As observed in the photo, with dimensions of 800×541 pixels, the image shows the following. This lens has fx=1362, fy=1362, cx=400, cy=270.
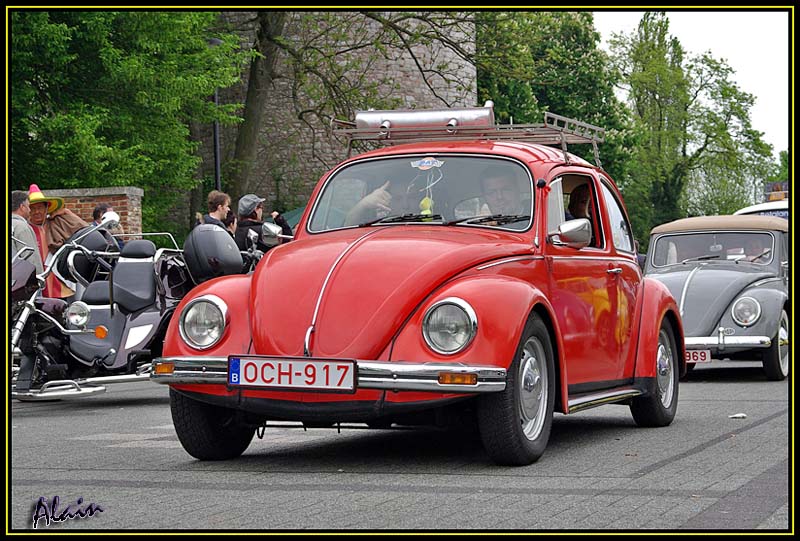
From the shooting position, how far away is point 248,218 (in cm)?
1532

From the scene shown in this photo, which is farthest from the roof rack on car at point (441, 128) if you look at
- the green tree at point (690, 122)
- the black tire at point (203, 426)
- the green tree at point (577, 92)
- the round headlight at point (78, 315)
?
the green tree at point (690, 122)

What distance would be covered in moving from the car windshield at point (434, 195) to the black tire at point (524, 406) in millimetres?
960

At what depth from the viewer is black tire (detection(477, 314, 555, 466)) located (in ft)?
23.0

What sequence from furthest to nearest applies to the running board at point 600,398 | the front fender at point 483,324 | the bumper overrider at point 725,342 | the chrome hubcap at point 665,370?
the bumper overrider at point 725,342 < the chrome hubcap at point 665,370 < the running board at point 600,398 < the front fender at point 483,324

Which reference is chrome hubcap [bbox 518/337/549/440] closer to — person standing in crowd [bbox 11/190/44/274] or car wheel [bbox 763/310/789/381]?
person standing in crowd [bbox 11/190/44/274]

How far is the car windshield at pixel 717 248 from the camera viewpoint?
16.0 meters

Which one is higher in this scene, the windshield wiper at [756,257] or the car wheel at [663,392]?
the windshield wiper at [756,257]

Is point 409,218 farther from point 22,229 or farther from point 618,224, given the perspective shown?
point 22,229

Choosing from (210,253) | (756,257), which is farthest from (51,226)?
(756,257)

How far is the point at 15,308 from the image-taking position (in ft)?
37.1

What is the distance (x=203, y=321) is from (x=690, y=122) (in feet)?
233

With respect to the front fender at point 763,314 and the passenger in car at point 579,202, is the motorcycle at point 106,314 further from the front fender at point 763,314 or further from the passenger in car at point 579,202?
the front fender at point 763,314

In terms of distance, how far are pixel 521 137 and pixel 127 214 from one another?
16772 mm
